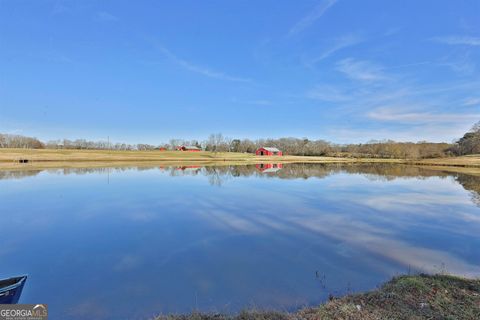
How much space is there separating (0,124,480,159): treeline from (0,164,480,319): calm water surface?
71.7 m

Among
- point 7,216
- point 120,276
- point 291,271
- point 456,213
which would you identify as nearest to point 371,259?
point 291,271

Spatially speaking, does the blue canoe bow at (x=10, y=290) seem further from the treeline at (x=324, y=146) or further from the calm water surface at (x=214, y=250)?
the treeline at (x=324, y=146)

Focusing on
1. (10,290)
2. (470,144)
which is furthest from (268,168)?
(470,144)

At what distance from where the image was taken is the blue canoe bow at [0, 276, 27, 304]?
4.19 meters

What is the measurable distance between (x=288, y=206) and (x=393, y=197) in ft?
26.1

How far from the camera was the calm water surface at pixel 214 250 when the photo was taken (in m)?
5.16

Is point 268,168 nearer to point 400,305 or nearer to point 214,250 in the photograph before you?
point 214,250

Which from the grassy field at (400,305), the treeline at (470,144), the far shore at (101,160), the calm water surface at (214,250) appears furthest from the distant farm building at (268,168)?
the treeline at (470,144)

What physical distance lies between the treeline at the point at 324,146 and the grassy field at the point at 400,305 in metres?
76.8

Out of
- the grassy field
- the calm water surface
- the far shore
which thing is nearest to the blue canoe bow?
the calm water surface

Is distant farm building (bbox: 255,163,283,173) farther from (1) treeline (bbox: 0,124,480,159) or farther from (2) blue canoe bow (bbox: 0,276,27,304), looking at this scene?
(1) treeline (bbox: 0,124,480,159)

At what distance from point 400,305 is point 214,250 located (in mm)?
4603

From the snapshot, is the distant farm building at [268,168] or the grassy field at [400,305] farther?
the distant farm building at [268,168]

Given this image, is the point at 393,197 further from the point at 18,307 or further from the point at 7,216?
the point at 7,216
